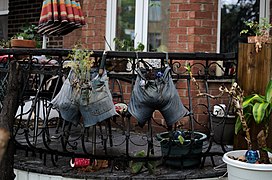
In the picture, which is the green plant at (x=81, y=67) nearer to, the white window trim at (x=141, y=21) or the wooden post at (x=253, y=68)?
the wooden post at (x=253, y=68)

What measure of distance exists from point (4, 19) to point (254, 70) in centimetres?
555

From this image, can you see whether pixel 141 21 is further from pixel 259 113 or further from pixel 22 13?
pixel 22 13

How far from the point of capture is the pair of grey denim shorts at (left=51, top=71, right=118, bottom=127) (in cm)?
247

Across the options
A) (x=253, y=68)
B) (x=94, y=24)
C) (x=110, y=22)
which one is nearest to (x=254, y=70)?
(x=253, y=68)

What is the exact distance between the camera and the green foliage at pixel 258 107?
250cm

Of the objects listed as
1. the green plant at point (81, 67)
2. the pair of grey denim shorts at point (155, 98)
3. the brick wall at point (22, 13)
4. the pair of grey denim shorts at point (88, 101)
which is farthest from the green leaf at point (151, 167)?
the brick wall at point (22, 13)

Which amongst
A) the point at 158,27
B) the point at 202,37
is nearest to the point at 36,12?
the point at 158,27

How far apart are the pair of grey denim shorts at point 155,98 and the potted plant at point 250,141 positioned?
0.34 metres

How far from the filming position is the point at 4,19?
23.2 ft

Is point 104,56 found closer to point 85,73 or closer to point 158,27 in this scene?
point 85,73

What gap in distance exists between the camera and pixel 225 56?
9.46 ft

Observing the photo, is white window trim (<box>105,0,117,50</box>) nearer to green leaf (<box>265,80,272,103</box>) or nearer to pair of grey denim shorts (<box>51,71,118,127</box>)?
pair of grey denim shorts (<box>51,71,118,127</box>)

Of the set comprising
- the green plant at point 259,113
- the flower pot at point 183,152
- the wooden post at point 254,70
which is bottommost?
the flower pot at point 183,152

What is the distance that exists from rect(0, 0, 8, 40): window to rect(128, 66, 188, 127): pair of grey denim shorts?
202 inches
